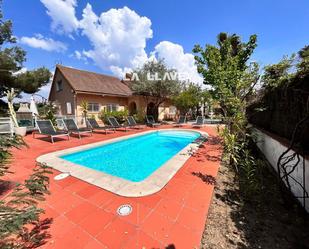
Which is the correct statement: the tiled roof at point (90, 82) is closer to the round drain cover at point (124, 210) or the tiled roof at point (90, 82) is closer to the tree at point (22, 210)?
the round drain cover at point (124, 210)

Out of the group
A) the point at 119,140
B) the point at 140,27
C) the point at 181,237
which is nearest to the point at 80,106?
the point at 119,140

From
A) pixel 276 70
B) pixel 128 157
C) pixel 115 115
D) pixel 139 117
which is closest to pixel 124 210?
pixel 128 157

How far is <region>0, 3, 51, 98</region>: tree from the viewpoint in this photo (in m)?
16.5

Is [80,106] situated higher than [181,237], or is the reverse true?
[80,106]

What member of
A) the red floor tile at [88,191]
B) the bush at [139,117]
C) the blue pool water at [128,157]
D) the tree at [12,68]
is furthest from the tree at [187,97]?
the tree at [12,68]

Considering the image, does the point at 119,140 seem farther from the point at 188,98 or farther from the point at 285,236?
the point at 188,98

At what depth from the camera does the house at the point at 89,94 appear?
16.5 metres

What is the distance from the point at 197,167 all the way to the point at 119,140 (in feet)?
19.5

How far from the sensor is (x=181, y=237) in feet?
7.75

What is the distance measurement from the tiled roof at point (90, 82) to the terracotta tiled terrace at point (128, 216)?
47.1ft

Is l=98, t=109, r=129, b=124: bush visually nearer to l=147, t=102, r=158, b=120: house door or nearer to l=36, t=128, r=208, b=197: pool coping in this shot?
l=147, t=102, r=158, b=120: house door

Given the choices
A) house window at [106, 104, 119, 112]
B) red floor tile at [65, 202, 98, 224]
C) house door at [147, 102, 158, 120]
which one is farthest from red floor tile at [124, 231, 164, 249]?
house door at [147, 102, 158, 120]

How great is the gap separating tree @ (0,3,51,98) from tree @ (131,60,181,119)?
13.3 metres

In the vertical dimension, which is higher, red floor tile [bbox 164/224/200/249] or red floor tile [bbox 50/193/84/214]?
red floor tile [bbox 50/193/84/214]
